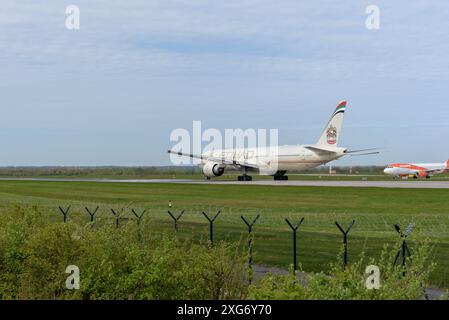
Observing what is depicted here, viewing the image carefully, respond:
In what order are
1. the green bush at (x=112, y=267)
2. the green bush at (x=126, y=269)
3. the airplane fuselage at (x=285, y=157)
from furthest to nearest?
the airplane fuselage at (x=285, y=157) < the green bush at (x=112, y=267) < the green bush at (x=126, y=269)

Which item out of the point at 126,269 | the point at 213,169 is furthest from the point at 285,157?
the point at 126,269

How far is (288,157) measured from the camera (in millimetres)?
88125

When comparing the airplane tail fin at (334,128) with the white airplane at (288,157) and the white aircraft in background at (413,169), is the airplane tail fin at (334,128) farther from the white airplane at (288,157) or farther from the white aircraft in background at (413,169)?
the white aircraft in background at (413,169)

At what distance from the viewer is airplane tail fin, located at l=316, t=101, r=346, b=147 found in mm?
87938

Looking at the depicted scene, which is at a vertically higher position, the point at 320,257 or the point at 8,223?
the point at 8,223

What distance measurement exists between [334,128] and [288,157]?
7.79 metres

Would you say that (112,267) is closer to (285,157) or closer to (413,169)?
(285,157)

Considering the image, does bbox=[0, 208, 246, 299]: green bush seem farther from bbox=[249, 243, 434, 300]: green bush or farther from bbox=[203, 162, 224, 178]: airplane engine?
bbox=[203, 162, 224, 178]: airplane engine

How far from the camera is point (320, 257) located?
71.4 feet

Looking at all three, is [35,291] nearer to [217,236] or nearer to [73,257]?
[73,257]

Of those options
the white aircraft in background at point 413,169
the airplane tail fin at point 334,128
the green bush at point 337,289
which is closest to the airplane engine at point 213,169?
the airplane tail fin at point 334,128

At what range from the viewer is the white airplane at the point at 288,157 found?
86188mm

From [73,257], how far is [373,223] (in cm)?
2059
